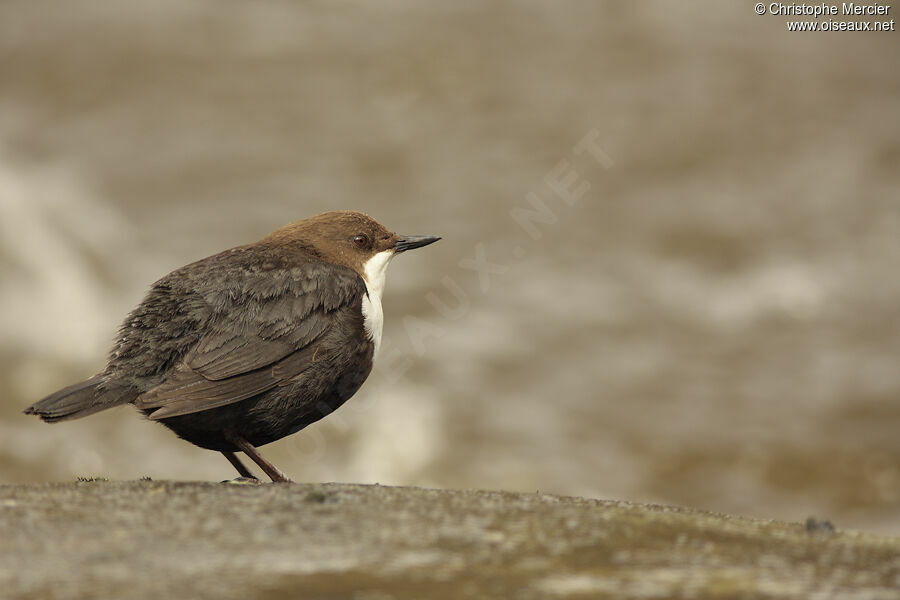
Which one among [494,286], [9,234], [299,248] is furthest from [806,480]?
[9,234]

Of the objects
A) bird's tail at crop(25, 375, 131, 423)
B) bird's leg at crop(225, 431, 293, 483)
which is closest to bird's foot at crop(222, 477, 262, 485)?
bird's leg at crop(225, 431, 293, 483)

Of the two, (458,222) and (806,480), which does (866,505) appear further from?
(458,222)

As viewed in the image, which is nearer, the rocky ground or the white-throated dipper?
the rocky ground

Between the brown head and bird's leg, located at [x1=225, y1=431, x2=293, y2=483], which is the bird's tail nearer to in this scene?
bird's leg, located at [x1=225, y1=431, x2=293, y2=483]

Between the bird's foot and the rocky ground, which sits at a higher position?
the bird's foot

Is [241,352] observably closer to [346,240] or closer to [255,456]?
[255,456]
